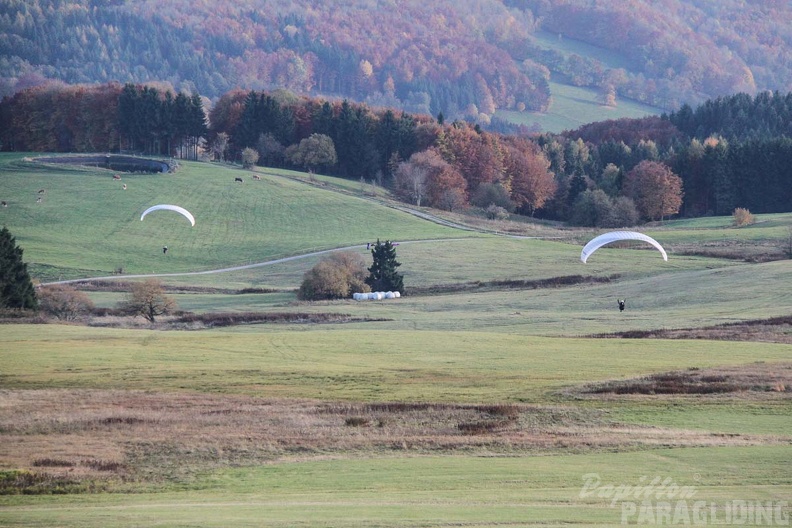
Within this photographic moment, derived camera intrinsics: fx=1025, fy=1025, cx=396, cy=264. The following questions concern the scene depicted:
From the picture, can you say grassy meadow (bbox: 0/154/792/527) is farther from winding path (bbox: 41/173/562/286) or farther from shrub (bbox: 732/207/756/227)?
shrub (bbox: 732/207/756/227)

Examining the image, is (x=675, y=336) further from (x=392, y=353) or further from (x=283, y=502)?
(x=283, y=502)

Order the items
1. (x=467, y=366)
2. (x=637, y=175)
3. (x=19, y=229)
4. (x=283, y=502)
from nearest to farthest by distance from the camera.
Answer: (x=283, y=502)
(x=467, y=366)
(x=19, y=229)
(x=637, y=175)

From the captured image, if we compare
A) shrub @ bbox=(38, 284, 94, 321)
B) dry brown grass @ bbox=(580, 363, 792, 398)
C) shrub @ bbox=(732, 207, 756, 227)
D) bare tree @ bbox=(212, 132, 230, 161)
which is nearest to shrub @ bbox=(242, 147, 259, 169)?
bare tree @ bbox=(212, 132, 230, 161)

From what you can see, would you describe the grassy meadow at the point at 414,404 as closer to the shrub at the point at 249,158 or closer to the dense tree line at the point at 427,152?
the dense tree line at the point at 427,152

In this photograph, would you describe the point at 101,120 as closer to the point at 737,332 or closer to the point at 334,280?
the point at 334,280

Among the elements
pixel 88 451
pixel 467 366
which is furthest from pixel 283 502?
pixel 467 366
